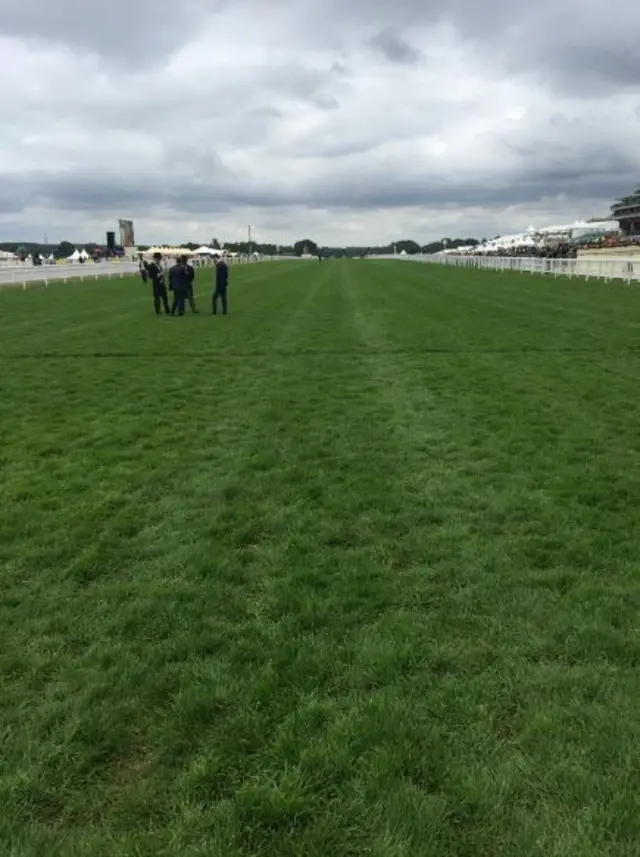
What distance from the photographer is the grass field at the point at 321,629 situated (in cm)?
278

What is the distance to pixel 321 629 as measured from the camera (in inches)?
162

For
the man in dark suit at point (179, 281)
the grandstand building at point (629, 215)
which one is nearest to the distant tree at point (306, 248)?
the grandstand building at point (629, 215)

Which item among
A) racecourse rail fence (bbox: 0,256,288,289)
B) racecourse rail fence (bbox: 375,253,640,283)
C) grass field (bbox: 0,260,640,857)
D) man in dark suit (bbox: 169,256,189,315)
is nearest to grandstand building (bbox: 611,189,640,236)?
racecourse rail fence (bbox: 375,253,640,283)

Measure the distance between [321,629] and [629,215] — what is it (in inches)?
4741

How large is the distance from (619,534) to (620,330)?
1366cm

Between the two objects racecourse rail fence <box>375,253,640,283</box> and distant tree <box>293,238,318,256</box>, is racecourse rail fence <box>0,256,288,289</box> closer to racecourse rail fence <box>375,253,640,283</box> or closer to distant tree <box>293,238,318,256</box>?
racecourse rail fence <box>375,253,640,283</box>

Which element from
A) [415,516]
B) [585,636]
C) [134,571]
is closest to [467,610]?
[585,636]

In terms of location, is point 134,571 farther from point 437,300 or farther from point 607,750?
point 437,300

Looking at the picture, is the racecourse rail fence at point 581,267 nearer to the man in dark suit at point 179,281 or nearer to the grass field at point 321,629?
the man in dark suit at point 179,281

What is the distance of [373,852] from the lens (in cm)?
260

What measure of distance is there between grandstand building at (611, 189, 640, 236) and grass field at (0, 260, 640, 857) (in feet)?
366

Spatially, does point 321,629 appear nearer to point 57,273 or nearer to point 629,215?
point 57,273

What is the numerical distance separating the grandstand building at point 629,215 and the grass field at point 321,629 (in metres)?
112

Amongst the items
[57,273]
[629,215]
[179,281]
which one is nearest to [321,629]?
[179,281]
